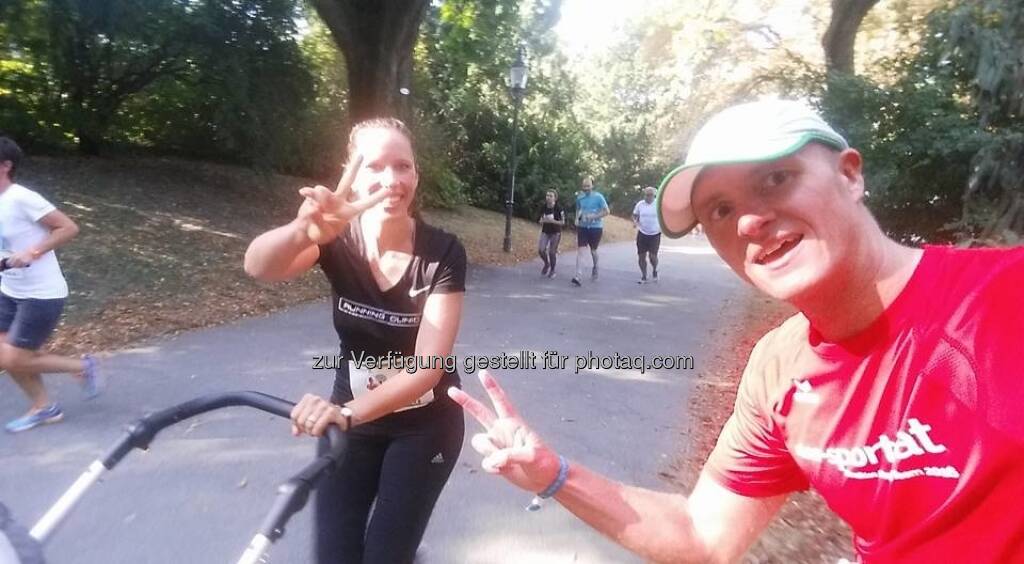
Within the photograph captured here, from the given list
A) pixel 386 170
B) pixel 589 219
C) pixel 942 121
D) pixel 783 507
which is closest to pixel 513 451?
pixel 386 170

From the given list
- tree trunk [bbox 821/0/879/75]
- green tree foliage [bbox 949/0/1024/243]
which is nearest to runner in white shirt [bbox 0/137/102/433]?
green tree foliage [bbox 949/0/1024/243]

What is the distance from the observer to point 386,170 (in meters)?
2.29

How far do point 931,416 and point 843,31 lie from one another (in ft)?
37.4

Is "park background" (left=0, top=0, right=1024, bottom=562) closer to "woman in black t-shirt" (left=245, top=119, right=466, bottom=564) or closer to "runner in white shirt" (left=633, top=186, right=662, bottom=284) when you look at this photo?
"woman in black t-shirt" (left=245, top=119, right=466, bottom=564)

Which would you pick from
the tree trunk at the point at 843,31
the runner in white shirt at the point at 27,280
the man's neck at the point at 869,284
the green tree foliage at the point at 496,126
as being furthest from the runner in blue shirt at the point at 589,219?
the man's neck at the point at 869,284

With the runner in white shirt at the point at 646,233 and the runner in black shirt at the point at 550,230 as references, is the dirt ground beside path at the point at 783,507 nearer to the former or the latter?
the runner in white shirt at the point at 646,233

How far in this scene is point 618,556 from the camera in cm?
346

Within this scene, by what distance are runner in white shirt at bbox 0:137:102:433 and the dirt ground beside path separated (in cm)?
416

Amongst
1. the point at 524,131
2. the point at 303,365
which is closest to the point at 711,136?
the point at 303,365

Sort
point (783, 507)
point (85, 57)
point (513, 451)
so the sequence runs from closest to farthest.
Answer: point (513, 451) < point (783, 507) < point (85, 57)

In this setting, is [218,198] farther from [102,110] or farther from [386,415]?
[386,415]

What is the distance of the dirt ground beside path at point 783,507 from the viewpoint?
3477 mm

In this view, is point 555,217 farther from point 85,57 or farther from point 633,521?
point 633,521

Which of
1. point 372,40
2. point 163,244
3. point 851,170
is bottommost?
point 163,244
